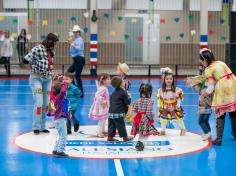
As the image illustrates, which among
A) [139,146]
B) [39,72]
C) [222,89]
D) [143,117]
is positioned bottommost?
[139,146]

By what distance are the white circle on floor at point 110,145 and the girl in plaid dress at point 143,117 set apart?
0.24 meters

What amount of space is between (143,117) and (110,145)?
73cm

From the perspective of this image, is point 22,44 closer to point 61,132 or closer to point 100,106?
point 100,106

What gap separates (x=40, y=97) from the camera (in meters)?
9.43

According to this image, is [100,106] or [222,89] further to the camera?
[100,106]

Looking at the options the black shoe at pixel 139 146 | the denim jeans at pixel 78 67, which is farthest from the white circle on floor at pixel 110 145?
the denim jeans at pixel 78 67

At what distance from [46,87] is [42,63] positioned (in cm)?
47

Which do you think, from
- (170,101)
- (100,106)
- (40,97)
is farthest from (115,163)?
(40,97)

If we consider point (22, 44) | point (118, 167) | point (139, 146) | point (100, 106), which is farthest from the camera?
point (22, 44)

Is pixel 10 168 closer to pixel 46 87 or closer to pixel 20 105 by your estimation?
pixel 46 87

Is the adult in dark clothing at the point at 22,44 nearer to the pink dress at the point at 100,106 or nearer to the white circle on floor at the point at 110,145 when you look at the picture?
the white circle on floor at the point at 110,145

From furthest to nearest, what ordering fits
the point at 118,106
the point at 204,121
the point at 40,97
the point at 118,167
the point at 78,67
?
1. the point at 78,67
2. the point at 40,97
3. the point at 204,121
4. the point at 118,106
5. the point at 118,167

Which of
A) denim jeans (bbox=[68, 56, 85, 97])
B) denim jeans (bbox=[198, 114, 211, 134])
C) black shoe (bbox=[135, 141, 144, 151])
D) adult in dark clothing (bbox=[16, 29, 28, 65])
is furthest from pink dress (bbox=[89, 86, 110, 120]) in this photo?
adult in dark clothing (bbox=[16, 29, 28, 65])

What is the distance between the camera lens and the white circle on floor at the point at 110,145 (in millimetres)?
8211
